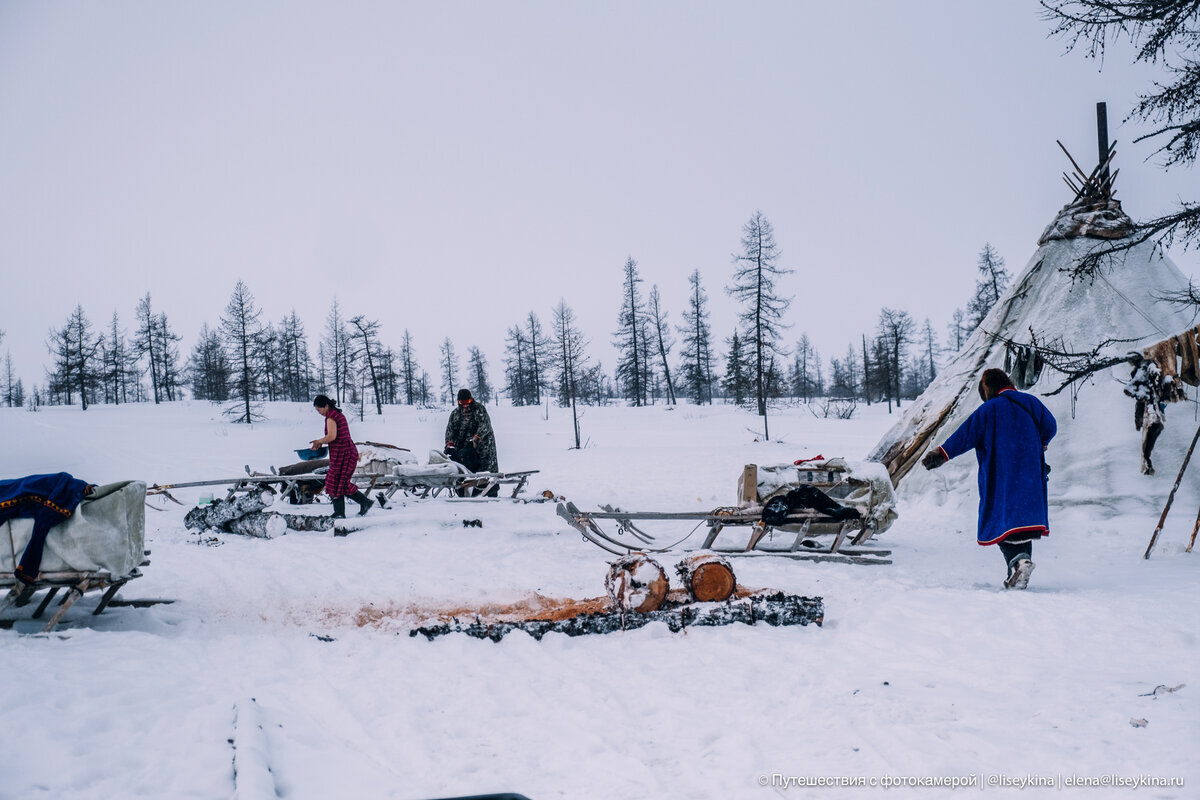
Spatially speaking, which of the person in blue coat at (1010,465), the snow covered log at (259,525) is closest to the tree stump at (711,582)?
the person in blue coat at (1010,465)

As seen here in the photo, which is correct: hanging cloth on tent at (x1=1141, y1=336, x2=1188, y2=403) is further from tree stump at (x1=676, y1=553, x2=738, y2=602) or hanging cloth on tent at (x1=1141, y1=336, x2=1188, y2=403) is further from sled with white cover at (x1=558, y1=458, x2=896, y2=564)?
tree stump at (x1=676, y1=553, x2=738, y2=602)

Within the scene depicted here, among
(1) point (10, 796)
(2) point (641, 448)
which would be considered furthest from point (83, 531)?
(2) point (641, 448)

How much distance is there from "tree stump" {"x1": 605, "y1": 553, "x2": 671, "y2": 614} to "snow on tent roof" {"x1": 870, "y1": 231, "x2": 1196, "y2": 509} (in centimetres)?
556

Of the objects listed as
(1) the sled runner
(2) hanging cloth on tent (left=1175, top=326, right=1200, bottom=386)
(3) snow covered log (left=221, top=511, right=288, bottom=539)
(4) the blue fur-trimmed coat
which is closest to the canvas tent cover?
(3) snow covered log (left=221, top=511, right=288, bottom=539)

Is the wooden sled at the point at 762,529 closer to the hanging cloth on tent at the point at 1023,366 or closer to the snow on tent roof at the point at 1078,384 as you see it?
the snow on tent roof at the point at 1078,384

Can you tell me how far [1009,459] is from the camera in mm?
4902

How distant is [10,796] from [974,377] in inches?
408

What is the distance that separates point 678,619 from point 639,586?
14.4 inches

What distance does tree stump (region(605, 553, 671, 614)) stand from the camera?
4398 millimetres

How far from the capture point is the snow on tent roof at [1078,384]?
7.39 metres

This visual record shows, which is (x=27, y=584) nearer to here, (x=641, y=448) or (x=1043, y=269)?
(x=1043, y=269)

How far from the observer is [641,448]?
2194cm

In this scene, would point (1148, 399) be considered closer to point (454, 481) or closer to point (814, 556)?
point (814, 556)

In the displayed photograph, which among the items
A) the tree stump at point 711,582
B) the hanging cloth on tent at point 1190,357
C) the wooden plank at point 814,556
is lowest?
the wooden plank at point 814,556
